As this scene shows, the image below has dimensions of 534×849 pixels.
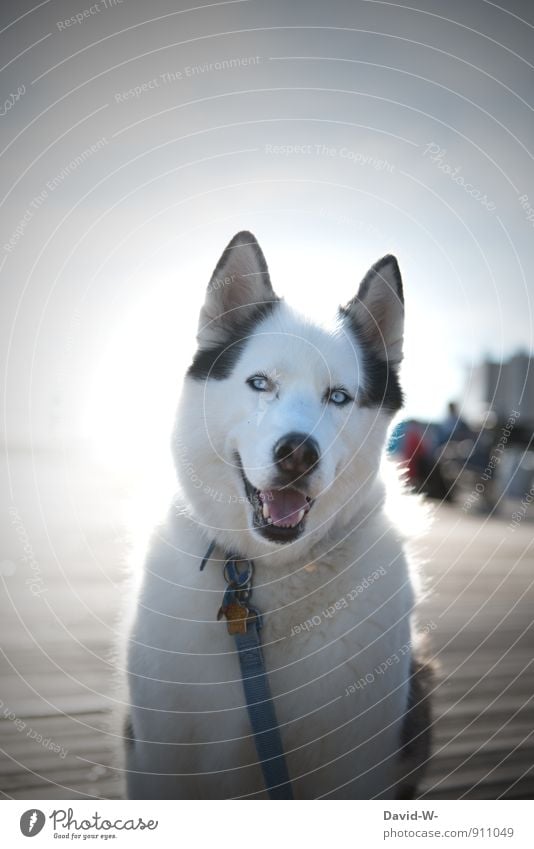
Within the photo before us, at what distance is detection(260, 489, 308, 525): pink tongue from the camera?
260 centimetres

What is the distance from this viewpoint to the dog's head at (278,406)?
257 centimetres

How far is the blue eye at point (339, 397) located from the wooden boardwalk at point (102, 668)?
884 mm

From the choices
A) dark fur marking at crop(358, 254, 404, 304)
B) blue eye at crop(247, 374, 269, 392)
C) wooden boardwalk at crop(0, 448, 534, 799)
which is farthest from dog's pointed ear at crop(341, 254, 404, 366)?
wooden boardwalk at crop(0, 448, 534, 799)

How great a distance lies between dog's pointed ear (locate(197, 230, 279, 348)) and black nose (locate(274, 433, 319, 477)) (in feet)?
2.19

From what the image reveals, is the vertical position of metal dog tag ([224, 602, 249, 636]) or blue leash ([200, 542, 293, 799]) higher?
metal dog tag ([224, 602, 249, 636])

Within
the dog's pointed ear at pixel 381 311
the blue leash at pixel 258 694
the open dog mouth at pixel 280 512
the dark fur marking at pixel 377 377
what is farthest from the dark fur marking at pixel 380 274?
the blue leash at pixel 258 694

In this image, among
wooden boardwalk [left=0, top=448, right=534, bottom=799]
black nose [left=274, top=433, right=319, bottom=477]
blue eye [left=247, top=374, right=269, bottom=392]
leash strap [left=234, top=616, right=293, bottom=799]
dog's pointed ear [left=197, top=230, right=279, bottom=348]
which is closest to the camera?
black nose [left=274, top=433, right=319, bottom=477]

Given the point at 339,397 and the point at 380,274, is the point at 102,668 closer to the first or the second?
the point at 339,397

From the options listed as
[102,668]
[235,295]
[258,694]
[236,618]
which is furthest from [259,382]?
[102,668]

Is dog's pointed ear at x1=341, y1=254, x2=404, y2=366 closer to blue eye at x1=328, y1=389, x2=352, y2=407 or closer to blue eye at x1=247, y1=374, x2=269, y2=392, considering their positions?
blue eye at x1=328, y1=389, x2=352, y2=407

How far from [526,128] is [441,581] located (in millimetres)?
5194

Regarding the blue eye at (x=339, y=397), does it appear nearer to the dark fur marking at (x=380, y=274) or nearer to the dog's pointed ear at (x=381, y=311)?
the dog's pointed ear at (x=381, y=311)
